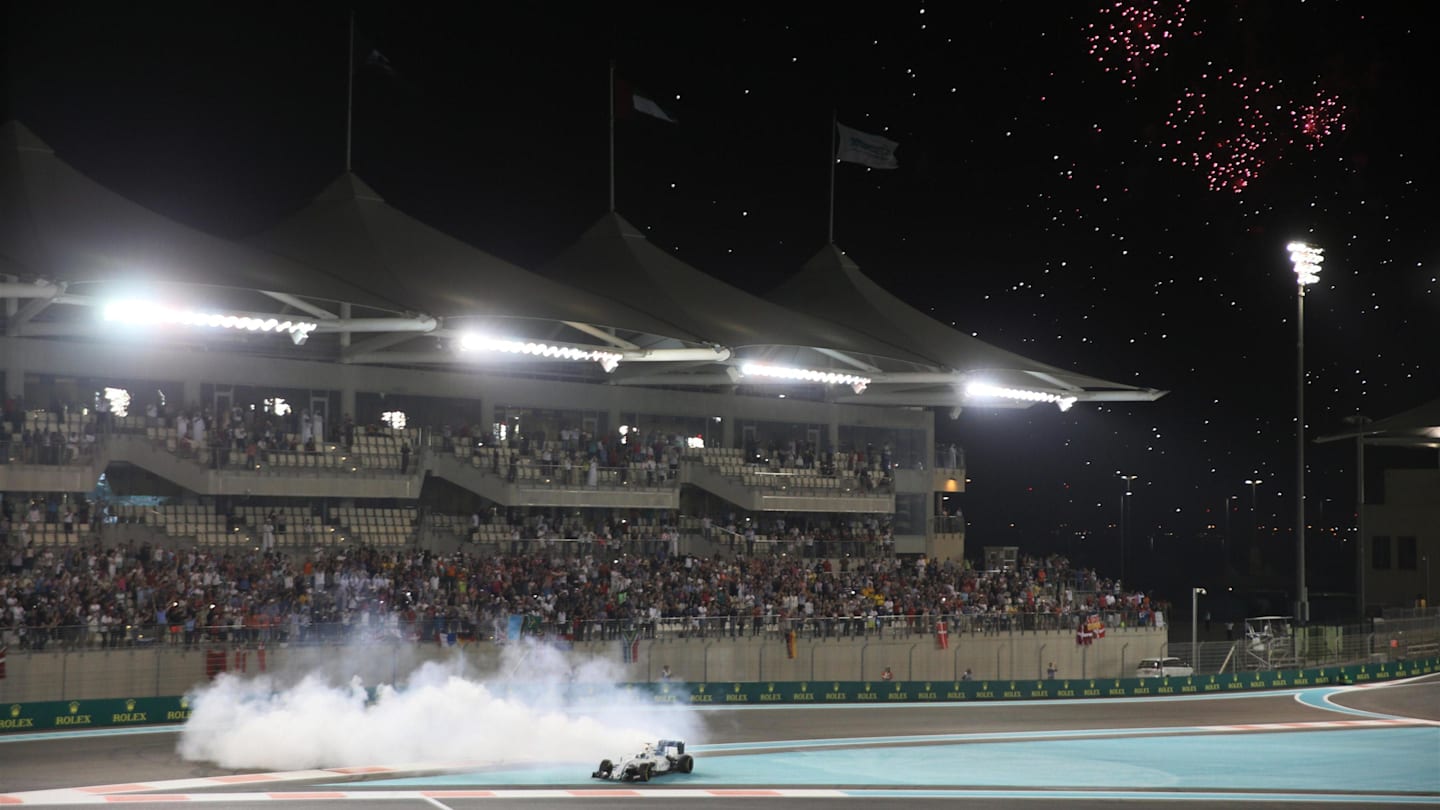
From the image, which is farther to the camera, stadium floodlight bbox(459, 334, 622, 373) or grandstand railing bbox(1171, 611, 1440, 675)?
grandstand railing bbox(1171, 611, 1440, 675)

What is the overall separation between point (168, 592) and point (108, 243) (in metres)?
7.78

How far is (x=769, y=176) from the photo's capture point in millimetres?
63031

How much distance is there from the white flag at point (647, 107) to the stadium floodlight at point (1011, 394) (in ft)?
42.3

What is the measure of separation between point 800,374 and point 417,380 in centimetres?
1144

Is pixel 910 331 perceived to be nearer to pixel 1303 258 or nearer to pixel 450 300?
pixel 1303 258

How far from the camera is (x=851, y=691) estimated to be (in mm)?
42688

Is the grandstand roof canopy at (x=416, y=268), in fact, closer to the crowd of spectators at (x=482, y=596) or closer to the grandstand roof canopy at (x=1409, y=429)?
the crowd of spectators at (x=482, y=596)

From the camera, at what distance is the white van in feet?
159

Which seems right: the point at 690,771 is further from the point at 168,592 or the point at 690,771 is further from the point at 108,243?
the point at 108,243

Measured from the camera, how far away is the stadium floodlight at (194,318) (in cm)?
3603

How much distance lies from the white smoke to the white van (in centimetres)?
2047

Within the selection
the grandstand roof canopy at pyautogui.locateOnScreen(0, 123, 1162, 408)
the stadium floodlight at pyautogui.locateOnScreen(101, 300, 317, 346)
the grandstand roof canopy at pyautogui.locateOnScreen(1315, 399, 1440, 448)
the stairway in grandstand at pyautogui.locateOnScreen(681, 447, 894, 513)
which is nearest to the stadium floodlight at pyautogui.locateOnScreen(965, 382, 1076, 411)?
the grandstand roof canopy at pyautogui.locateOnScreen(0, 123, 1162, 408)

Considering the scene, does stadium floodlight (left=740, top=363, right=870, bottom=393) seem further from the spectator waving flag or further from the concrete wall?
the spectator waving flag

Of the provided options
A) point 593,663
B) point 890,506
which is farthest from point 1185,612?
point 593,663
